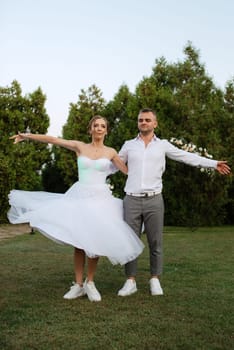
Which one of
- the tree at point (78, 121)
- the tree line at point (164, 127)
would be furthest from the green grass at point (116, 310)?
the tree at point (78, 121)

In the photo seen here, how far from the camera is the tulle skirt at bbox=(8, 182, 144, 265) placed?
4371 mm

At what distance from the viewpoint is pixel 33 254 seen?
26.3 feet

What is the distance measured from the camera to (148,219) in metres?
4.95

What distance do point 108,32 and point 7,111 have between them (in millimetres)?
5743

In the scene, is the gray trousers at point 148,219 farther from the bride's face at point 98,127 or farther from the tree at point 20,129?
the tree at point 20,129

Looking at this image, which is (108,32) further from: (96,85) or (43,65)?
(96,85)

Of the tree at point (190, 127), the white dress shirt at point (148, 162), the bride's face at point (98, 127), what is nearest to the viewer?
the bride's face at point (98, 127)

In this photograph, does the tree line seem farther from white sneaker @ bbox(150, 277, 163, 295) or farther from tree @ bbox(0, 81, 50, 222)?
white sneaker @ bbox(150, 277, 163, 295)

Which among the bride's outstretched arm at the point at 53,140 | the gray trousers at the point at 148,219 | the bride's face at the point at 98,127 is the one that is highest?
the bride's face at the point at 98,127

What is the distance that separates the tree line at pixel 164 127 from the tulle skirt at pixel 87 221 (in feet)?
30.1

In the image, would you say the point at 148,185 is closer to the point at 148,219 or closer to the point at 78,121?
the point at 148,219

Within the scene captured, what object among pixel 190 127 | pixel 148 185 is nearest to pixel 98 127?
pixel 148 185

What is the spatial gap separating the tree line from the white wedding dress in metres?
9.17

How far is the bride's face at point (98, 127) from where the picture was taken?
187 inches
